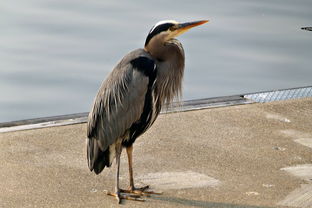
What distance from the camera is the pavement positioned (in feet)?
17.3

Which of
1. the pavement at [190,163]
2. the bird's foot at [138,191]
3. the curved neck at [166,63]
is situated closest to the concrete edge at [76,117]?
the pavement at [190,163]

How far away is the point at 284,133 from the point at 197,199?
1831mm

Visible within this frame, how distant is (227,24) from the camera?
11.6m

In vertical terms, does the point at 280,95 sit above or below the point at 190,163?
above

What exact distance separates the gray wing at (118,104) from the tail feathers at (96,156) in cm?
4

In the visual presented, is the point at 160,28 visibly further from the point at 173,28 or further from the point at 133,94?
the point at 133,94

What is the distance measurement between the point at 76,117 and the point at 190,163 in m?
1.65

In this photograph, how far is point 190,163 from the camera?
600 cm

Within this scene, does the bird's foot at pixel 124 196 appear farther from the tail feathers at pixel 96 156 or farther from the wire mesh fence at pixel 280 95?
the wire mesh fence at pixel 280 95

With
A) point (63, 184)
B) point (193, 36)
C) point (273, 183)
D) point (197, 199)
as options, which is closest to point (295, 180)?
point (273, 183)

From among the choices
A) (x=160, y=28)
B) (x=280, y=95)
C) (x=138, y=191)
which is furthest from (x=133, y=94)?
(x=280, y=95)

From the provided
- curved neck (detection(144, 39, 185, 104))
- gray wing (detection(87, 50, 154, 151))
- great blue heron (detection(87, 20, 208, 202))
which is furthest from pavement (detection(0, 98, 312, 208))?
curved neck (detection(144, 39, 185, 104))

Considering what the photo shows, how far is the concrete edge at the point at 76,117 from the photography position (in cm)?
691

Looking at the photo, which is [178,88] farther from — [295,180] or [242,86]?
[242,86]
